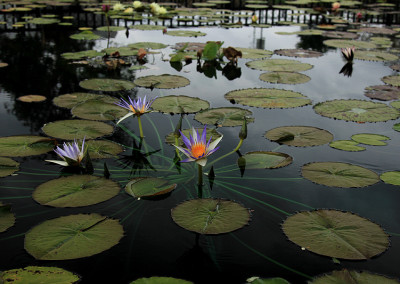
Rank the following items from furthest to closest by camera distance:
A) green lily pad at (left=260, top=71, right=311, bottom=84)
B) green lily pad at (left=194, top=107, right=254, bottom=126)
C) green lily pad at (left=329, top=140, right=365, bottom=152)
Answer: green lily pad at (left=260, top=71, right=311, bottom=84) → green lily pad at (left=194, top=107, right=254, bottom=126) → green lily pad at (left=329, top=140, right=365, bottom=152)

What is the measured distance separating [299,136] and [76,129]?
5.39 ft

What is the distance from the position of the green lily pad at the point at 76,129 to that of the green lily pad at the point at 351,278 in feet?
6.20

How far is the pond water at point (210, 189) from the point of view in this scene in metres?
1.74

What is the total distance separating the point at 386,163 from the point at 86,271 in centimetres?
202

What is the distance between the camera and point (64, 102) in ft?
12.1

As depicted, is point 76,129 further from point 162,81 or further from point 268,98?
point 268,98

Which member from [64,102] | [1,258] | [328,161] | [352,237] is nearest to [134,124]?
[64,102]

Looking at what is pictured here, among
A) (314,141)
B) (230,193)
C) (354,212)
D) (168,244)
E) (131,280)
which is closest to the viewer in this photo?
(131,280)

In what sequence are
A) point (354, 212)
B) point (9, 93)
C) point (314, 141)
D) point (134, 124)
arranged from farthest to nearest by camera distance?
point (9, 93), point (134, 124), point (314, 141), point (354, 212)

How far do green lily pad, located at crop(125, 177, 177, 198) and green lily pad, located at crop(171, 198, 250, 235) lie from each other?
0.19 meters

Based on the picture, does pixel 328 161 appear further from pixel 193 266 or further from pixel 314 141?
pixel 193 266

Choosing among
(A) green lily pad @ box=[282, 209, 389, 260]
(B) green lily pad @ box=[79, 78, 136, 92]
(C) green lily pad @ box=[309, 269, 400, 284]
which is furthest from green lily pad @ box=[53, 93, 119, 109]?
(C) green lily pad @ box=[309, 269, 400, 284]

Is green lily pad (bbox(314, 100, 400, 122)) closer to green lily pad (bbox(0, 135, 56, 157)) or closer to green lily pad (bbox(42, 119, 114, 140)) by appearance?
green lily pad (bbox(42, 119, 114, 140))

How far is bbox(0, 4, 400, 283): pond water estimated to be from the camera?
1735 millimetres
